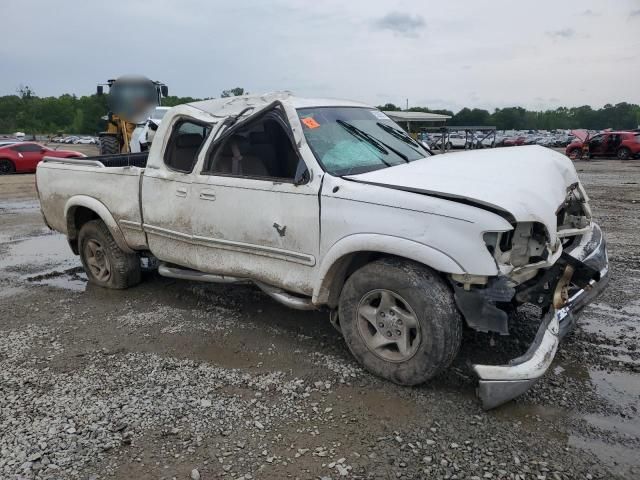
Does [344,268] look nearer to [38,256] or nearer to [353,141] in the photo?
[353,141]

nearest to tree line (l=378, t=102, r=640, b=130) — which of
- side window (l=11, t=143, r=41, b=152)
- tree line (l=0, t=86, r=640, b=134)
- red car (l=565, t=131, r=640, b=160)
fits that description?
tree line (l=0, t=86, r=640, b=134)

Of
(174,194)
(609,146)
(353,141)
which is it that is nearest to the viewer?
(353,141)

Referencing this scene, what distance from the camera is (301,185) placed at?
394 cm

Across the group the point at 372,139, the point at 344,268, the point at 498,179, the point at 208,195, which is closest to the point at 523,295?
the point at 498,179

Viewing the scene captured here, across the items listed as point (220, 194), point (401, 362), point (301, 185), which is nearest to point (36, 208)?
point (220, 194)

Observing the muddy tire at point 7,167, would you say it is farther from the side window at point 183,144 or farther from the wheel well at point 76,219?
the side window at point 183,144

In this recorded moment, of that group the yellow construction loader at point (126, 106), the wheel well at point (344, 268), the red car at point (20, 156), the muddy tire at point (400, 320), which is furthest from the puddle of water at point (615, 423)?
the red car at point (20, 156)

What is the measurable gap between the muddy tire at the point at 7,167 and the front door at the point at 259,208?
→ 68.3 ft

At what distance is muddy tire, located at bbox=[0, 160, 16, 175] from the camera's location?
21.8 m

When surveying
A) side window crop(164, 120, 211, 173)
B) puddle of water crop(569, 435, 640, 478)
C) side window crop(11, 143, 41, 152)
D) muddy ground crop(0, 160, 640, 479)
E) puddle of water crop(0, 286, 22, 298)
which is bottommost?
puddle of water crop(0, 286, 22, 298)

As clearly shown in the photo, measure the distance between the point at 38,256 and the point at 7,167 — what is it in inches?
660

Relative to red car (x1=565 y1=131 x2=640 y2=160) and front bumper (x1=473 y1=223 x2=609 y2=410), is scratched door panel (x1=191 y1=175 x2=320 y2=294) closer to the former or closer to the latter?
front bumper (x1=473 y1=223 x2=609 y2=410)

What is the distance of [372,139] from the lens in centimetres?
454

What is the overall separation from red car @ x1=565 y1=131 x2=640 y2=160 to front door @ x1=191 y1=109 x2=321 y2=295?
86.2 ft
